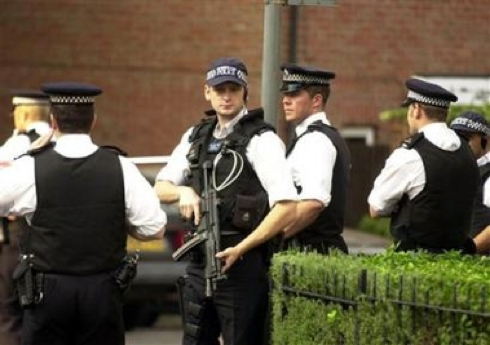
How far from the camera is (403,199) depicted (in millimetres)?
8695

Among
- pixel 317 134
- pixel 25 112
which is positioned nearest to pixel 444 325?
pixel 317 134

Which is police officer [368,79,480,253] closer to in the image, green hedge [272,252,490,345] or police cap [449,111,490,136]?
green hedge [272,252,490,345]

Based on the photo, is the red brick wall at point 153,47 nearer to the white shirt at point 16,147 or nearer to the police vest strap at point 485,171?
the white shirt at point 16,147

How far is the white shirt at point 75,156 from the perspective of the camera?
25.2 ft

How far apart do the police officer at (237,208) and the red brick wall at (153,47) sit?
16426mm

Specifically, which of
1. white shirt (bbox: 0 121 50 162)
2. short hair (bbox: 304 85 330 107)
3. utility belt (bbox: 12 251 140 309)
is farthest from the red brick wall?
utility belt (bbox: 12 251 140 309)

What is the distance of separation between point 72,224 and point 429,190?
6.84ft

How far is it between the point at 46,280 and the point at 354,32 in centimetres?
1857

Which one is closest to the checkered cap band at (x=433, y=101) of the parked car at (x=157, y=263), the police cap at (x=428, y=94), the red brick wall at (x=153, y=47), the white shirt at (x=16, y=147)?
the police cap at (x=428, y=94)

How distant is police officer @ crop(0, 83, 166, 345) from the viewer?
764 cm

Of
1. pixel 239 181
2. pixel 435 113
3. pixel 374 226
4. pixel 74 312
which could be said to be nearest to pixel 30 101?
pixel 239 181

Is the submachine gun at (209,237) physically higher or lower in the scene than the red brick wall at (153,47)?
higher

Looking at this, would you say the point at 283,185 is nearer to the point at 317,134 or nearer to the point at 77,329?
the point at 317,134

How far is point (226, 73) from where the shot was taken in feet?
28.2
